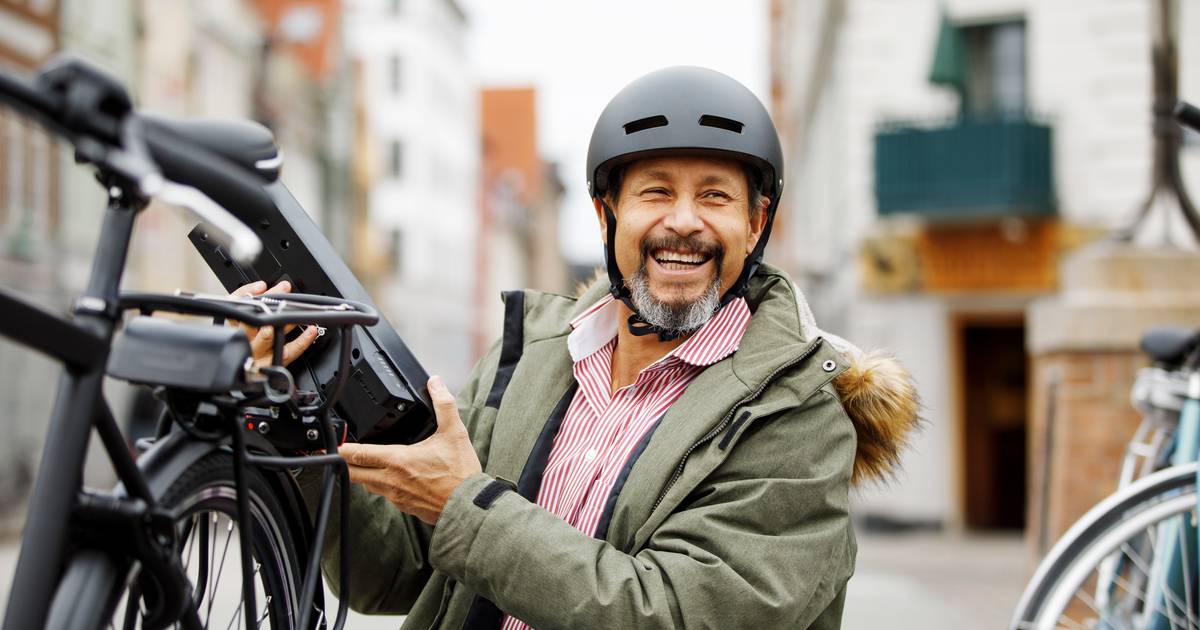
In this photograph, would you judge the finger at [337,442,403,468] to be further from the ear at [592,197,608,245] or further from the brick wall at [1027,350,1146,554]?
the brick wall at [1027,350,1146,554]

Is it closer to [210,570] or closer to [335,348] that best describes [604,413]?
[335,348]

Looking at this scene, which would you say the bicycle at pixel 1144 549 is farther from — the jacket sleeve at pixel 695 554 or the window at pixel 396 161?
the window at pixel 396 161

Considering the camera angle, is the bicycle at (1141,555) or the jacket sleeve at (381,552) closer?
the jacket sleeve at (381,552)

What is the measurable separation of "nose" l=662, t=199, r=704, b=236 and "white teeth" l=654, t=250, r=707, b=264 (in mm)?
55

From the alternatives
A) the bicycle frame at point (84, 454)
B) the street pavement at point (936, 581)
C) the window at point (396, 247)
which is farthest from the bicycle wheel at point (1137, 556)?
the window at point (396, 247)

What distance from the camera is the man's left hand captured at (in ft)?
6.42

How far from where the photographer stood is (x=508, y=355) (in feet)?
8.36

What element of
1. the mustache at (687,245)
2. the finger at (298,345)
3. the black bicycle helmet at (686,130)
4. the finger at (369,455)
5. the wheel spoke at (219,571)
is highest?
the black bicycle helmet at (686,130)

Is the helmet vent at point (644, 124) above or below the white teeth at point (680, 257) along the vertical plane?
above

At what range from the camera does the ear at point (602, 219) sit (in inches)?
102

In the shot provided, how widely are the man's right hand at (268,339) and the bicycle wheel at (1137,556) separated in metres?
1.77

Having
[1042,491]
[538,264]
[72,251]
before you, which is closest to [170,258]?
[72,251]

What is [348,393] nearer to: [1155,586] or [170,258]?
[1155,586]

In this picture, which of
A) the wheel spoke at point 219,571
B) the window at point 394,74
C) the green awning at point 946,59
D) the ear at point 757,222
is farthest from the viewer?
the window at point 394,74
